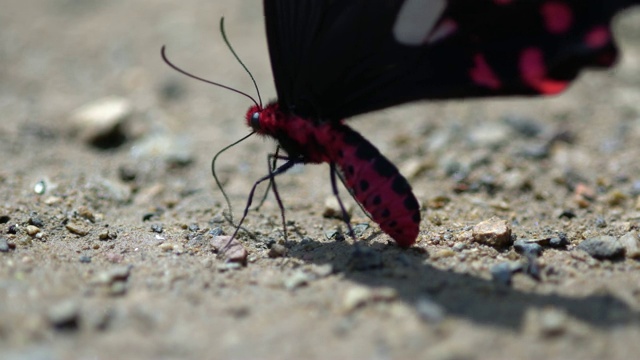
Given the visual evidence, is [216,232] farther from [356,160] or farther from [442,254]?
[442,254]

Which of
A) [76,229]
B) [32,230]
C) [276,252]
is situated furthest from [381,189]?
[32,230]

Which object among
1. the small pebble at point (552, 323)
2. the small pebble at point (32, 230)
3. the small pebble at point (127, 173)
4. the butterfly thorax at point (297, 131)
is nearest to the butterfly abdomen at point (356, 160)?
the butterfly thorax at point (297, 131)

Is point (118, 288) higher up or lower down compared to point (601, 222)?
lower down

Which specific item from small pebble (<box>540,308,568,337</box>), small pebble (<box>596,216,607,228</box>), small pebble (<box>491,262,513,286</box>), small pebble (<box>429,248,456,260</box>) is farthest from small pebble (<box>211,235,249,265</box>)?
small pebble (<box>596,216,607,228</box>)

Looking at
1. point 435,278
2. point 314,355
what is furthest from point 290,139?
point 314,355

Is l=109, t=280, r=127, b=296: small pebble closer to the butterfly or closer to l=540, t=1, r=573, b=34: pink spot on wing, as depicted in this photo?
the butterfly

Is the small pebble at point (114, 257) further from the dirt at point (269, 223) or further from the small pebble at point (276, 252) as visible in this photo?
the small pebble at point (276, 252)

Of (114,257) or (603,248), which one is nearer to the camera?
(603,248)
